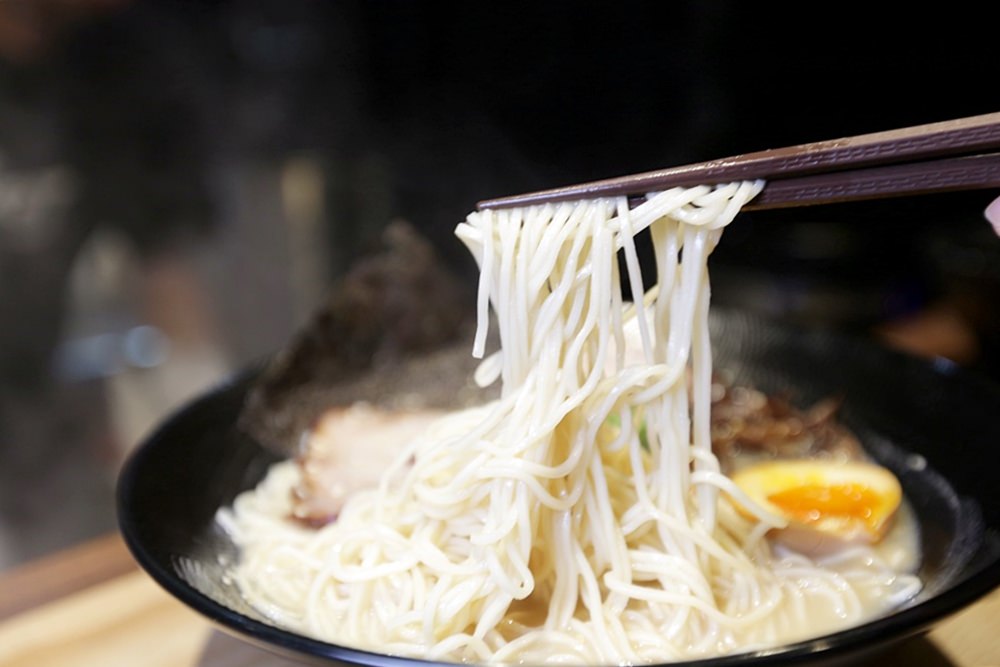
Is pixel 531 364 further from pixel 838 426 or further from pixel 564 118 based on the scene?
pixel 564 118

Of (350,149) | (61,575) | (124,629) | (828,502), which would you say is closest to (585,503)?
(828,502)

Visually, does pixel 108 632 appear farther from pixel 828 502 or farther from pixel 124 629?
pixel 828 502

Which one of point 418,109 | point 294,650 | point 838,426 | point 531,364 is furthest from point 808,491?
point 418,109

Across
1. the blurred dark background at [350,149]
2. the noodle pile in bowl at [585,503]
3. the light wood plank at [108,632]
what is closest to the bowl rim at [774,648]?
the noodle pile in bowl at [585,503]

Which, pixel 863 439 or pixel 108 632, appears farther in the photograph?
pixel 863 439

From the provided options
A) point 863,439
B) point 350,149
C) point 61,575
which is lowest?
point 863,439

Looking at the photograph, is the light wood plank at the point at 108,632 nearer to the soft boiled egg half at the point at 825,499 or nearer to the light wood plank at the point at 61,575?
the light wood plank at the point at 61,575
